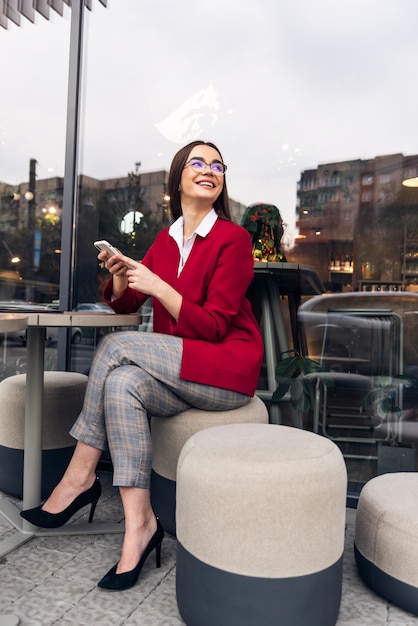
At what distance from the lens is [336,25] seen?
2721 millimetres

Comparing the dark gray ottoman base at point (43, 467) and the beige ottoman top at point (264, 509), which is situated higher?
the beige ottoman top at point (264, 509)

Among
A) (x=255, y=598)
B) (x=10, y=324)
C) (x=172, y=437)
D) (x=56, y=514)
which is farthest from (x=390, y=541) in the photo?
(x=10, y=324)

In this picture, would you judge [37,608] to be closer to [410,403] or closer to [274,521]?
[274,521]

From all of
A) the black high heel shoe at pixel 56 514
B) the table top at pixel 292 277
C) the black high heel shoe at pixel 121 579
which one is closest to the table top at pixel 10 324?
the black high heel shoe at pixel 56 514

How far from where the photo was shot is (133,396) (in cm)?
168

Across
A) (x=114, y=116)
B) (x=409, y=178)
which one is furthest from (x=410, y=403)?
(x=114, y=116)

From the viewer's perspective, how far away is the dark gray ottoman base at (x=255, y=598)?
1270mm

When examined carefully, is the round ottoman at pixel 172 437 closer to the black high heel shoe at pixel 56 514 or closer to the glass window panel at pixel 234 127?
the black high heel shoe at pixel 56 514

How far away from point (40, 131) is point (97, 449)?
218cm

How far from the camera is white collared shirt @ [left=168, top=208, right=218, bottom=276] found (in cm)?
201

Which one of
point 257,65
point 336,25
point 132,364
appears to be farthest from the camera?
point 257,65

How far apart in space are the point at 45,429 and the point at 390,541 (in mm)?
1418

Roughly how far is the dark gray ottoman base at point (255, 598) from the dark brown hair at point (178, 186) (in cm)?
130

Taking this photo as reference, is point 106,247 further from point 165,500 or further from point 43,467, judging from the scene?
point 43,467
